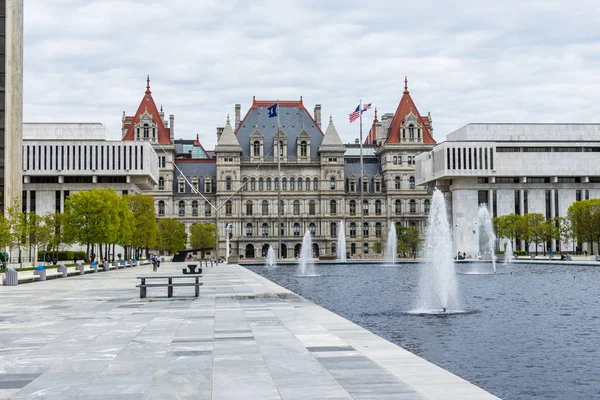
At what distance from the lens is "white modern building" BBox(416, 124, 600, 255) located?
11904 centimetres

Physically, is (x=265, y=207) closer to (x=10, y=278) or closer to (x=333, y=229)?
(x=333, y=229)

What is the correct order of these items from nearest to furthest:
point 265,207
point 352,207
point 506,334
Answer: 1. point 506,334
2. point 265,207
3. point 352,207

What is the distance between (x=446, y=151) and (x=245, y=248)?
38702 millimetres

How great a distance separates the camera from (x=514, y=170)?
119500 mm

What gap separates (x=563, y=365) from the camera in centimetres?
1638

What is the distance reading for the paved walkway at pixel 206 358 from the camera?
11.3 m

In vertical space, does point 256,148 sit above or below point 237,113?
below

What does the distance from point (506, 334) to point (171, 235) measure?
96.8 metres

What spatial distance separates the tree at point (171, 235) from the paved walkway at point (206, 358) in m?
91.0

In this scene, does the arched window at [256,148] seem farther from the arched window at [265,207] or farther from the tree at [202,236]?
the tree at [202,236]

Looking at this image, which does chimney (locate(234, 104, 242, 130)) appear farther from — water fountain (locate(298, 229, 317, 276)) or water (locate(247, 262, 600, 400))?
water (locate(247, 262, 600, 400))

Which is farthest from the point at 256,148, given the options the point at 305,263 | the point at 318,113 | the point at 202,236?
the point at 305,263

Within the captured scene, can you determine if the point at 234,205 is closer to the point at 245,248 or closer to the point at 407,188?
the point at 245,248

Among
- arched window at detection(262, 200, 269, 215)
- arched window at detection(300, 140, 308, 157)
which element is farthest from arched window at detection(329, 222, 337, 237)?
arched window at detection(300, 140, 308, 157)
